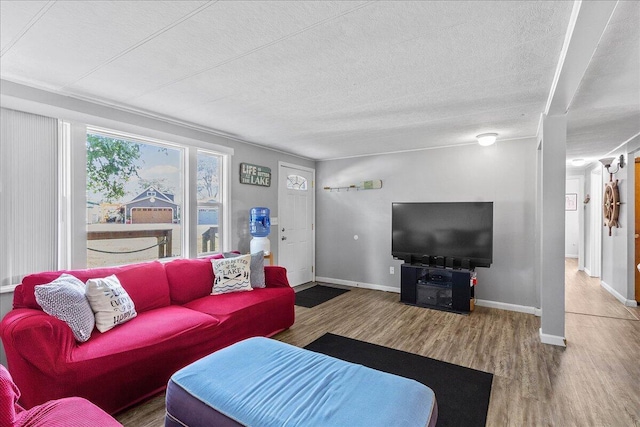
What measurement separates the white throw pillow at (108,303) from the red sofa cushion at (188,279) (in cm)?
55

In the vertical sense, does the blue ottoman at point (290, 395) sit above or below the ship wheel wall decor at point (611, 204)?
below

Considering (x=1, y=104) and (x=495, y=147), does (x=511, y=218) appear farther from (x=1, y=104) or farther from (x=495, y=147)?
(x=1, y=104)

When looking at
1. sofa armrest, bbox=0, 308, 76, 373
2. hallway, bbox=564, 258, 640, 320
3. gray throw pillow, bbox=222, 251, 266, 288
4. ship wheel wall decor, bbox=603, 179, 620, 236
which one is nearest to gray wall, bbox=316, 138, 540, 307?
hallway, bbox=564, 258, 640, 320

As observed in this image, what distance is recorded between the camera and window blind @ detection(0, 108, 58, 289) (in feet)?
7.92

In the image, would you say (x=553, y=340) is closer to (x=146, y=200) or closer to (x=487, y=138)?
(x=487, y=138)

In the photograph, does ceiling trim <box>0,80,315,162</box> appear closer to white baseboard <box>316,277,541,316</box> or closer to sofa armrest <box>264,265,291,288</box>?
sofa armrest <box>264,265,291,288</box>

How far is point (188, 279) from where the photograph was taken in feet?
10.3

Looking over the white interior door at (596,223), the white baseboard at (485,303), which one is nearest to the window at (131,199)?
the white baseboard at (485,303)

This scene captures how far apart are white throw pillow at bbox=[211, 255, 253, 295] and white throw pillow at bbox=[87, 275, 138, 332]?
911 millimetres

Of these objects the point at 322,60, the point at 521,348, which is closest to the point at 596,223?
the point at 521,348

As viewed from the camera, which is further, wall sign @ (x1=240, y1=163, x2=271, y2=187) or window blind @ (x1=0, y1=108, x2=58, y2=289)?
wall sign @ (x1=240, y1=163, x2=271, y2=187)

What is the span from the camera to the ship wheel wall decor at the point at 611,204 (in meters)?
4.79

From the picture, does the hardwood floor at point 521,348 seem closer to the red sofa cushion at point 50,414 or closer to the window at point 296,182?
the red sofa cushion at point 50,414

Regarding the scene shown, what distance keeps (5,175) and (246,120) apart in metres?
2.09
